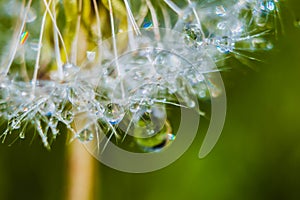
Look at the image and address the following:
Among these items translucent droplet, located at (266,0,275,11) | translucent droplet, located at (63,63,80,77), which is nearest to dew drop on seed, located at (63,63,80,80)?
translucent droplet, located at (63,63,80,77)

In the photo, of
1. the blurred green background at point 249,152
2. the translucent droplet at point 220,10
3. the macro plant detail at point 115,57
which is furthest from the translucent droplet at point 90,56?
the blurred green background at point 249,152

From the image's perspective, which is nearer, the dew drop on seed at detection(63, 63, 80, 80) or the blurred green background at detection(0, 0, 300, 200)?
the dew drop on seed at detection(63, 63, 80, 80)

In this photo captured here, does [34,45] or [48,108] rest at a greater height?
[34,45]

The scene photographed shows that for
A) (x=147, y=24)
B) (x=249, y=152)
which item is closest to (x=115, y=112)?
(x=147, y=24)

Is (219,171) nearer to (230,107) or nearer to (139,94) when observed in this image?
(230,107)

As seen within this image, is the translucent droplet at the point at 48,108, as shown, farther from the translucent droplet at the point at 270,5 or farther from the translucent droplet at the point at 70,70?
the translucent droplet at the point at 270,5

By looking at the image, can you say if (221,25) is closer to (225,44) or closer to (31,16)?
(225,44)

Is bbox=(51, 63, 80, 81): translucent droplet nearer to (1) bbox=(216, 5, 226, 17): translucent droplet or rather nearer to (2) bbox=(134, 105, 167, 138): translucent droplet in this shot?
(2) bbox=(134, 105, 167, 138): translucent droplet
